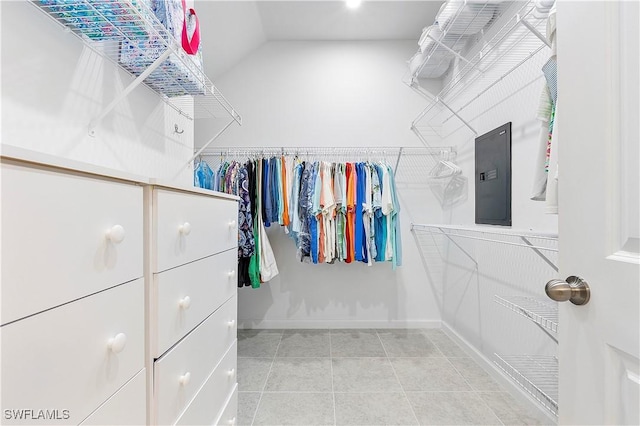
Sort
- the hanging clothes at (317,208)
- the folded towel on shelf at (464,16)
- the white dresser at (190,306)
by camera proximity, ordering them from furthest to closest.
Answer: the hanging clothes at (317,208)
the folded towel on shelf at (464,16)
the white dresser at (190,306)

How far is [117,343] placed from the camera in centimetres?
55

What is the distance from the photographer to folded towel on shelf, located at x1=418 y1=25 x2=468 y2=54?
1.95 meters

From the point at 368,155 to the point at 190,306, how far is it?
2235mm

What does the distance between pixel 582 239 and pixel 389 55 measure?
2.71 m

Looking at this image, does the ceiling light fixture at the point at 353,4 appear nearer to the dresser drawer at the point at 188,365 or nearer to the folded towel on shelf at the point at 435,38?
the folded towel on shelf at the point at 435,38

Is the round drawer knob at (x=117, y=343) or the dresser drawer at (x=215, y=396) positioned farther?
the dresser drawer at (x=215, y=396)

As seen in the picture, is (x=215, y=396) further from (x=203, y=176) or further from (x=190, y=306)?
(x=203, y=176)

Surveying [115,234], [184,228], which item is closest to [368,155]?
[184,228]

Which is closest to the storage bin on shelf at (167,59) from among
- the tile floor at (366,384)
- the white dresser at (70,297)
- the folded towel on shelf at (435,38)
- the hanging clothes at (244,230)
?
the white dresser at (70,297)

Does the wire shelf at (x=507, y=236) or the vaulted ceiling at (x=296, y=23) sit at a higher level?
the vaulted ceiling at (x=296, y=23)

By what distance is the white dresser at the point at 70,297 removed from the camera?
39 centimetres

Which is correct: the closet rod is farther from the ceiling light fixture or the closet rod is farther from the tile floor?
the tile floor

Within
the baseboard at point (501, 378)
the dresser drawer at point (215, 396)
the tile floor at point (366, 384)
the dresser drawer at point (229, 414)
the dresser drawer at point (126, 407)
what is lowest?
the tile floor at point (366, 384)

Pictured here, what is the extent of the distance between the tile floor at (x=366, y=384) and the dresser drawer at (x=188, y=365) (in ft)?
2.37
